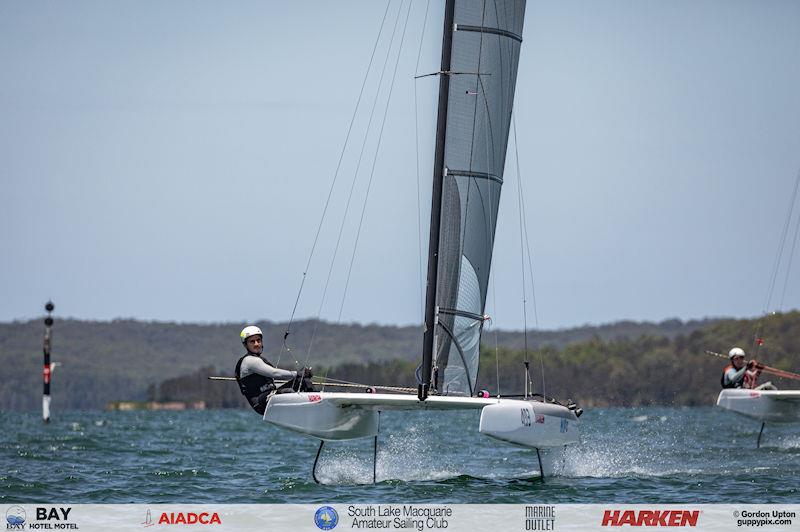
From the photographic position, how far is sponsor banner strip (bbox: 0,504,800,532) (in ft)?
43.0

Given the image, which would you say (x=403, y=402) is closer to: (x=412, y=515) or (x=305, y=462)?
(x=412, y=515)

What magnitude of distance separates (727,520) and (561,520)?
5.87 feet

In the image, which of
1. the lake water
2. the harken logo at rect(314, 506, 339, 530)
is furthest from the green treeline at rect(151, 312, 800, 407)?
the harken logo at rect(314, 506, 339, 530)

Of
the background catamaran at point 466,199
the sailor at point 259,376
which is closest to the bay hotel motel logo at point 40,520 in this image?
the sailor at point 259,376

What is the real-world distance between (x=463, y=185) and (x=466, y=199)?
185mm

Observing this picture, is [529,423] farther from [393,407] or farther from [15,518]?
[15,518]

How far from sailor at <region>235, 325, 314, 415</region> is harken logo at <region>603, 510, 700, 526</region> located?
4255 millimetres

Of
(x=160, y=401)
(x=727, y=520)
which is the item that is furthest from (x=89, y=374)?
(x=727, y=520)

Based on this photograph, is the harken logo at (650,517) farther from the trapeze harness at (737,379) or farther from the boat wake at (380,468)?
the trapeze harness at (737,379)

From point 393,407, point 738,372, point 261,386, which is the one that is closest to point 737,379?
point 738,372

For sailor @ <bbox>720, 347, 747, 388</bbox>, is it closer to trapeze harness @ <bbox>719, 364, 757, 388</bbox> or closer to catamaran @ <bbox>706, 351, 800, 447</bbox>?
trapeze harness @ <bbox>719, 364, 757, 388</bbox>

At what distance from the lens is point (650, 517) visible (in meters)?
13.4

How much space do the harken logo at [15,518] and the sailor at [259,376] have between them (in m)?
3.59

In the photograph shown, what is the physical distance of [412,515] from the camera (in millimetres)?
13023
